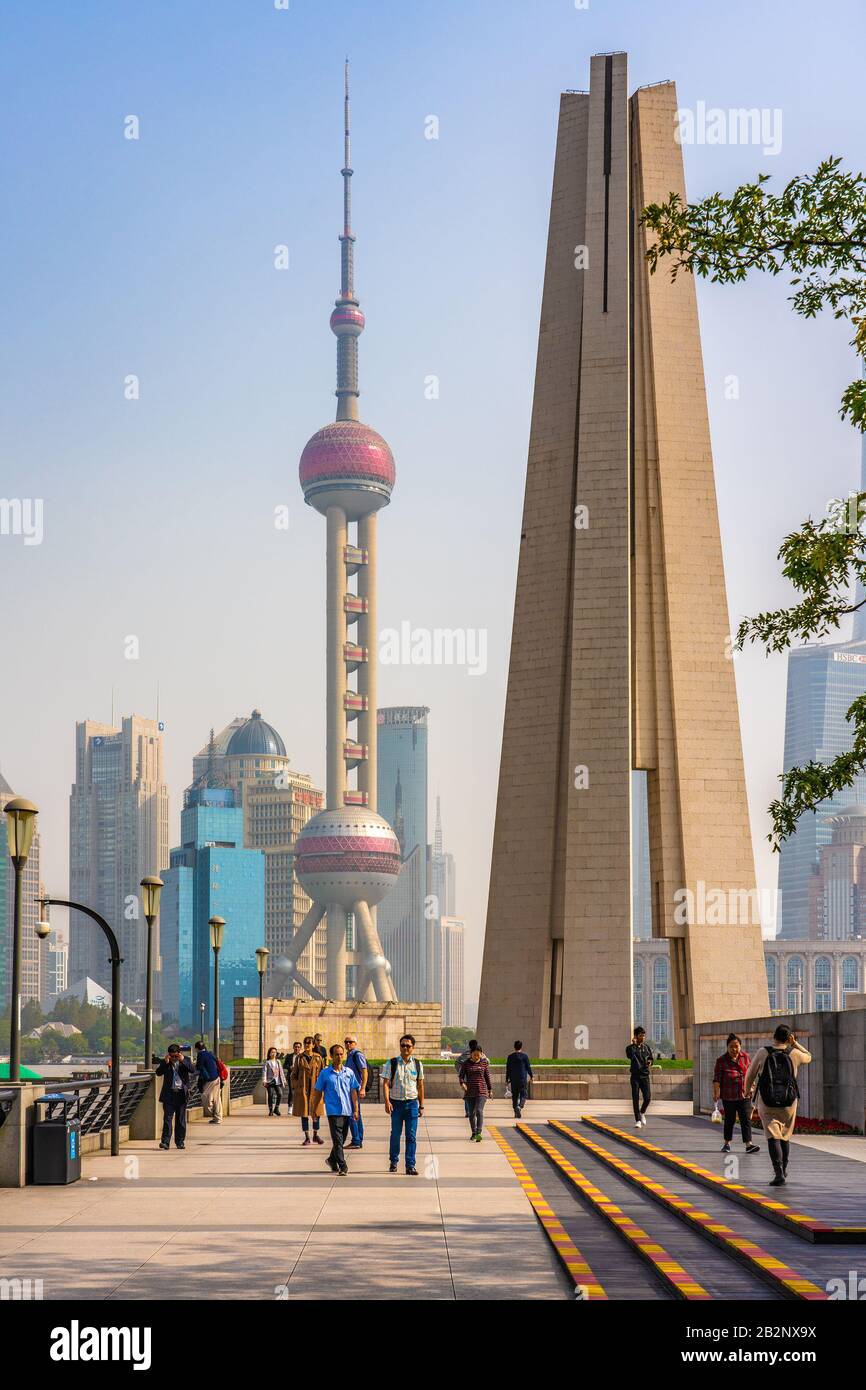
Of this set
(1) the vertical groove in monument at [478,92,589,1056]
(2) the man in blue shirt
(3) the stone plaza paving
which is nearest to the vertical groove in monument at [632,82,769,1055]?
(1) the vertical groove in monument at [478,92,589,1056]

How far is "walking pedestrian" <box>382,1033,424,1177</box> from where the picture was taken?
23.6m

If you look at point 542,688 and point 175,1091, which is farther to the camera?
point 542,688

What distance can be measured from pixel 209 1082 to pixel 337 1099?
42.5 feet

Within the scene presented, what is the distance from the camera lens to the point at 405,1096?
77.4 ft

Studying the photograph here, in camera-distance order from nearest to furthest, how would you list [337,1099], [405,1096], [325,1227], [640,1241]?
[640,1241]
[325,1227]
[337,1099]
[405,1096]

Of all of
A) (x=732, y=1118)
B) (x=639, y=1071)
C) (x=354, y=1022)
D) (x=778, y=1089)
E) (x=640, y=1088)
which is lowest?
(x=354, y=1022)

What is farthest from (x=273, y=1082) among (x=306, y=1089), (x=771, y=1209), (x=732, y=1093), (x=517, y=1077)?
(x=771, y=1209)

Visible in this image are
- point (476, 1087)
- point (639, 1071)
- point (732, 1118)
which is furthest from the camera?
point (639, 1071)

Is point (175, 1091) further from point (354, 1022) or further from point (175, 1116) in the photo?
point (354, 1022)

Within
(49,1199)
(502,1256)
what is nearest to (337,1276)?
(502,1256)

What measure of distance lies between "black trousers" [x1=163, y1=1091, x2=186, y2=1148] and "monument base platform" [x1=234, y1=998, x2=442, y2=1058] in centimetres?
7443

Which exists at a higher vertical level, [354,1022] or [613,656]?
[613,656]
